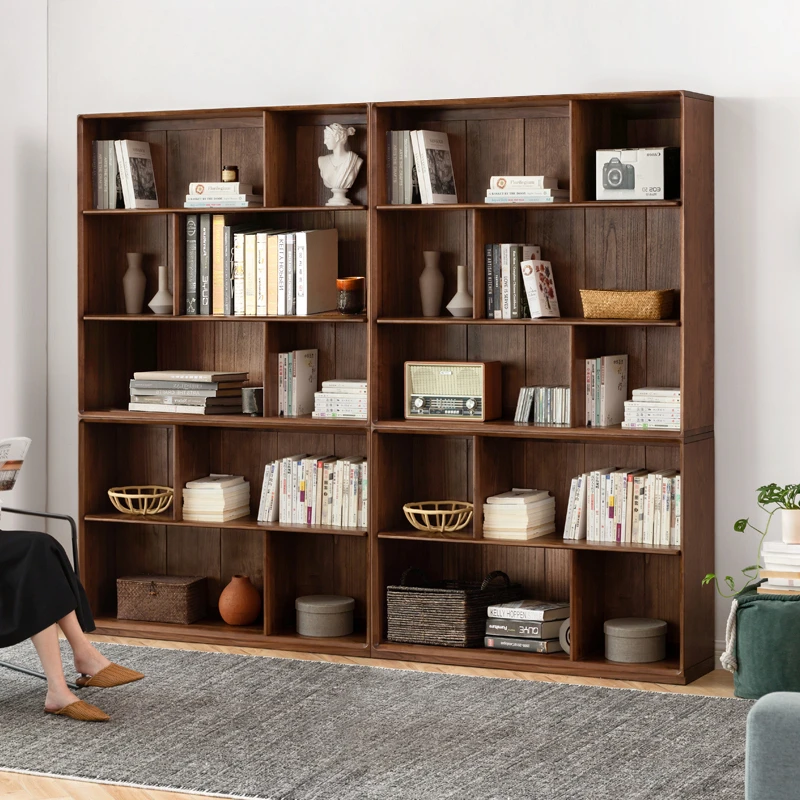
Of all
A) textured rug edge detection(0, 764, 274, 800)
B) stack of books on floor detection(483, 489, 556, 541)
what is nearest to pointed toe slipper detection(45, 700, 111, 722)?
textured rug edge detection(0, 764, 274, 800)

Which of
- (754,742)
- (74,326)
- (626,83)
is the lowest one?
(754,742)

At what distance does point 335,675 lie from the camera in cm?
486

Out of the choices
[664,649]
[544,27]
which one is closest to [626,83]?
[544,27]

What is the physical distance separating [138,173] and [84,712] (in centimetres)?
225

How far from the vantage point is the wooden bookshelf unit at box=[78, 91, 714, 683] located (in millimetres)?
4887

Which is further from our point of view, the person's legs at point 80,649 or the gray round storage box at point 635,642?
the gray round storage box at point 635,642

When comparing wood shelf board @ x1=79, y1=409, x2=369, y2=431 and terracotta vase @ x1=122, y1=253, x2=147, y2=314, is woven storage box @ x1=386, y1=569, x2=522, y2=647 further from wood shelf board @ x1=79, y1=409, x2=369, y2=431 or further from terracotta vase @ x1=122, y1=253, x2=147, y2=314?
terracotta vase @ x1=122, y1=253, x2=147, y2=314

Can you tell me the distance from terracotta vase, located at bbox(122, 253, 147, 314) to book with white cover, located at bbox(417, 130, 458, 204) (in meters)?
1.31

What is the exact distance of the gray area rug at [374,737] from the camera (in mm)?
3676

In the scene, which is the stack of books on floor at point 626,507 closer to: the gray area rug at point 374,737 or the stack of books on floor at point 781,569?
the stack of books on floor at point 781,569

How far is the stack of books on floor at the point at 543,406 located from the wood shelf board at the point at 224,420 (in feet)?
1.94

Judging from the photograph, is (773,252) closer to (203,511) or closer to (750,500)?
(750,500)

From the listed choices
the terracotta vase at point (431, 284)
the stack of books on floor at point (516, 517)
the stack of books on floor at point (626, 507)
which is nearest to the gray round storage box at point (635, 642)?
the stack of books on floor at point (626, 507)

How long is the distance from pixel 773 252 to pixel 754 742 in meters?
2.77
